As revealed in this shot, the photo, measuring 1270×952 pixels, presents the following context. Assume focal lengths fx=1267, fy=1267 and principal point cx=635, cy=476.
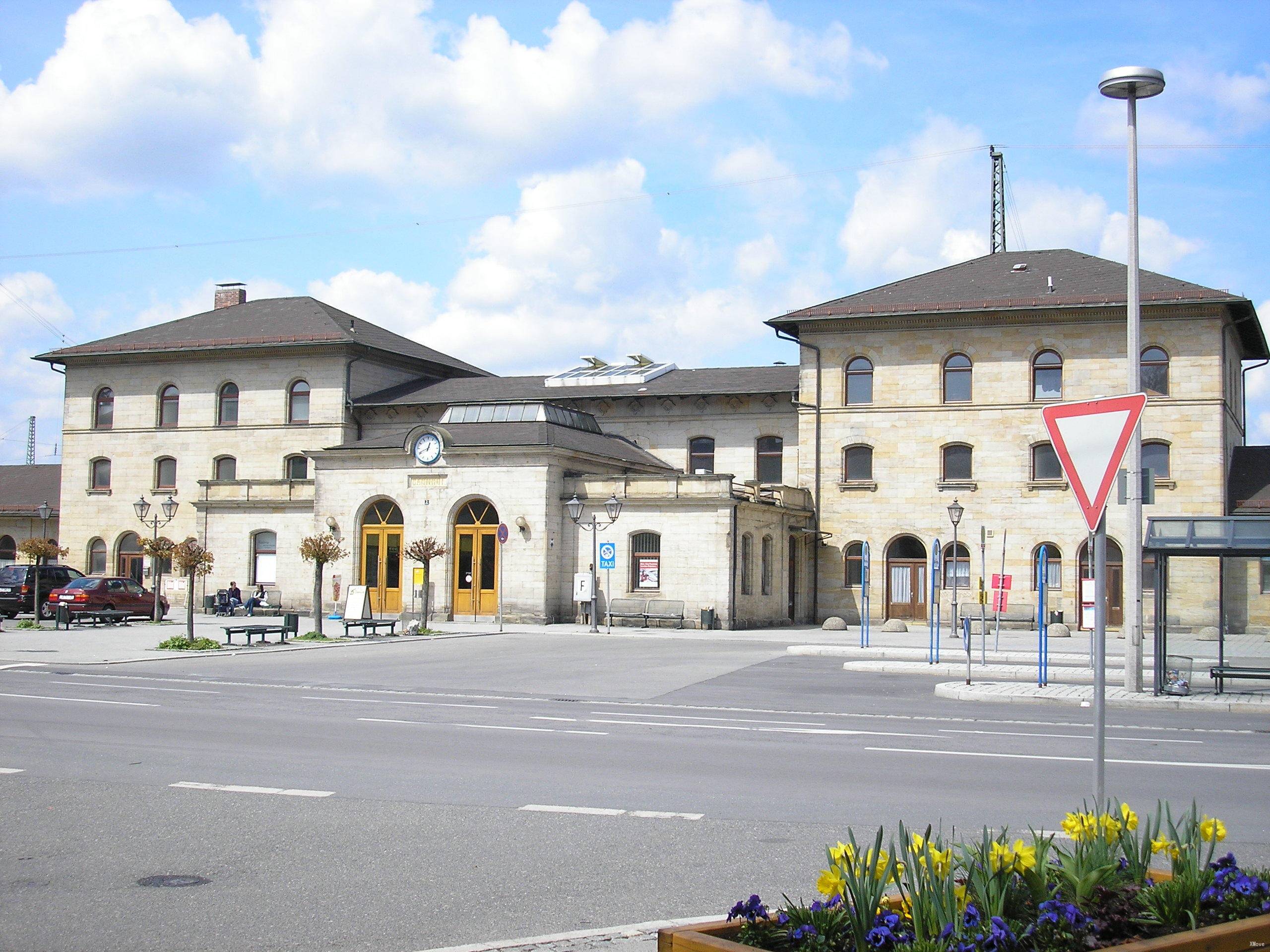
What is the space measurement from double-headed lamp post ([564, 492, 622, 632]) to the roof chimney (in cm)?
Answer: 2668

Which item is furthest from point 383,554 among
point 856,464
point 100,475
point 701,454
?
point 100,475

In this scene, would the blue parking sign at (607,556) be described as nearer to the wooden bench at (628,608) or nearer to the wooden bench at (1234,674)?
the wooden bench at (628,608)

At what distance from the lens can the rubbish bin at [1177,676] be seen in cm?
1891

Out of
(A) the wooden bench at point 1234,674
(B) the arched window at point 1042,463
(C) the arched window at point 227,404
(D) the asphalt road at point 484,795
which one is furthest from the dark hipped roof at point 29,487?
(A) the wooden bench at point 1234,674

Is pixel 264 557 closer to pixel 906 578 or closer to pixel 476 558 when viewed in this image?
pixel 476 558

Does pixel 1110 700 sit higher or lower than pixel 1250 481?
lower

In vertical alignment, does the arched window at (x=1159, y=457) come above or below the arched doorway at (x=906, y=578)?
above

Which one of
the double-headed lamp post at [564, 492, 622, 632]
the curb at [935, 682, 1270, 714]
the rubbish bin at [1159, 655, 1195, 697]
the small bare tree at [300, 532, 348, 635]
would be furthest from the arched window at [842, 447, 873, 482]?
the curb at [935, 682, 1270, 714]

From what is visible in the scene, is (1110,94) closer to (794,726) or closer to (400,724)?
(794,726)

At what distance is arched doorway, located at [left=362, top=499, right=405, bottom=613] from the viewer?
140ft

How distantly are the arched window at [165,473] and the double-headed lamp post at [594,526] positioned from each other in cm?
2149

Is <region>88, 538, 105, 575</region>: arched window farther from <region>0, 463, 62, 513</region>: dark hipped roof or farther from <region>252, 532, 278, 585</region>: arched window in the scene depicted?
<region>252, 532, 278, 585</region>: arched window

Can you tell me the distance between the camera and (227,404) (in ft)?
175

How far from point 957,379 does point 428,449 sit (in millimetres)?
18267
